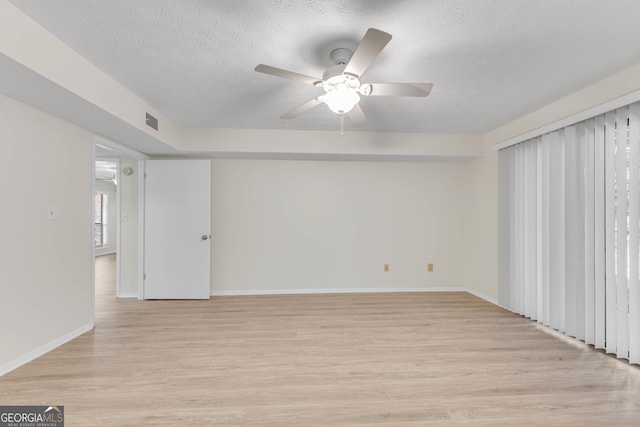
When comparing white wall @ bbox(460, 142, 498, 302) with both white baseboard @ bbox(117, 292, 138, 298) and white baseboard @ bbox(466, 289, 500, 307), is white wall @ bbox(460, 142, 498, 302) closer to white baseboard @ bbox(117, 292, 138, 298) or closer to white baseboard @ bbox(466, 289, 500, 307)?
white baseboard @ bbox(466, 289, 500, 307)

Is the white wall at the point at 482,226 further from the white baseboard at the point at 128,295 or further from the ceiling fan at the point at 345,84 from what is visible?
the white baseboard at the point at 128,295

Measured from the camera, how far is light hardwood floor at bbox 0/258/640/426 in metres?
1.77

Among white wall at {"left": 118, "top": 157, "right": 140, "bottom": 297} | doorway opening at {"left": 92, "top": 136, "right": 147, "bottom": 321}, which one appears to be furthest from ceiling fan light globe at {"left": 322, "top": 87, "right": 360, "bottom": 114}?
white wall at {"left": 118, "top": 157, "right": 140, "bottom": 297}

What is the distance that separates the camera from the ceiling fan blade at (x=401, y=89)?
198 centimetres

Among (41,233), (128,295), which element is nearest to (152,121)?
(41,233)

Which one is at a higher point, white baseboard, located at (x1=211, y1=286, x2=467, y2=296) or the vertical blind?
the vertical blind

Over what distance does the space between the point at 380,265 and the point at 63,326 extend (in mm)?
3843

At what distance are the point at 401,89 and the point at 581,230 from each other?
2.25m

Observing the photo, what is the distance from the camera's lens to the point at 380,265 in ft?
15.3

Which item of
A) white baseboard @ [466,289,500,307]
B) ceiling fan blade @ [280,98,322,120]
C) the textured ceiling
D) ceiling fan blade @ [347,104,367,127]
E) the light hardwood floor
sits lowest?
the light hardwood floor

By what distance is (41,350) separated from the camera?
8.17ft

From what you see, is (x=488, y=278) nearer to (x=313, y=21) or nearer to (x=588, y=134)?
(x=588, y=134)

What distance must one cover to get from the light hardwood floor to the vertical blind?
28 cm

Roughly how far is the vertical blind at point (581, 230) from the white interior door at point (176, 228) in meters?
4.08
